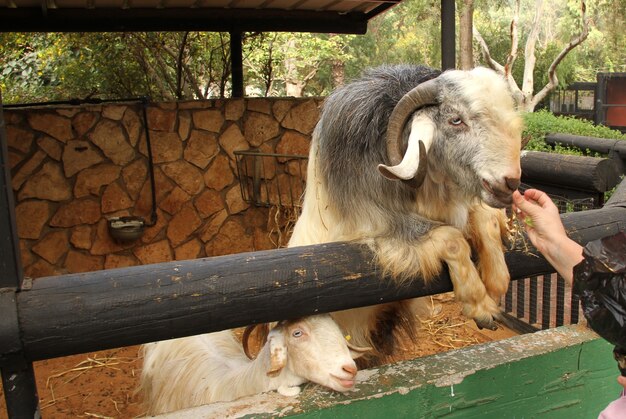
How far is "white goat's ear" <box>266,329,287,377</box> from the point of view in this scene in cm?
217

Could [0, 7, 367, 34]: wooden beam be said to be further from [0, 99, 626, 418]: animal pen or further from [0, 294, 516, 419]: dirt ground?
[0, 99, 626, 418]: animal pen

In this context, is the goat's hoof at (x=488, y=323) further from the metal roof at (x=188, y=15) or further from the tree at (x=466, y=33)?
the tree at (x=466, y=33)

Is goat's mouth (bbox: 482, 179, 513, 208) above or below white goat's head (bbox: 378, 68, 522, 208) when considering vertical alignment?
below

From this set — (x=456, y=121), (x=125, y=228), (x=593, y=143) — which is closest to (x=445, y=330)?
(x=125, y=228)

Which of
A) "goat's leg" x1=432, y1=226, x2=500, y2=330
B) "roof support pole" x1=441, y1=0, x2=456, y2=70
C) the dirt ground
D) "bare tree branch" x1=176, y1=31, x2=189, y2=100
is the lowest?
the dirt ground

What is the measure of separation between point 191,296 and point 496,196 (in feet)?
3.84

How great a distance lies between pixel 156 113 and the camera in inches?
245

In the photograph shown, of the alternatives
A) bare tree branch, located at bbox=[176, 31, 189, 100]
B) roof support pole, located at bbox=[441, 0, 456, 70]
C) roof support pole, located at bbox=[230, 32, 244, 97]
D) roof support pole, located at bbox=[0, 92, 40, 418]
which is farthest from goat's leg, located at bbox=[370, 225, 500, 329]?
bare tree branch, located at bbox=[176, 31, 189, 100]

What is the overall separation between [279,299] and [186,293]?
307mm

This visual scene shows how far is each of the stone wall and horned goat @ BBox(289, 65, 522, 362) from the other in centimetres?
383

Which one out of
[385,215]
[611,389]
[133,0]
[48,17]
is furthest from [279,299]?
[48,17]

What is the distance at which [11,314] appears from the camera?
174 centimetres

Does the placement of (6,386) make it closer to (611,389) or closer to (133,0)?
(611,389)

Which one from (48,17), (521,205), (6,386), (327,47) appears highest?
(327,47)
